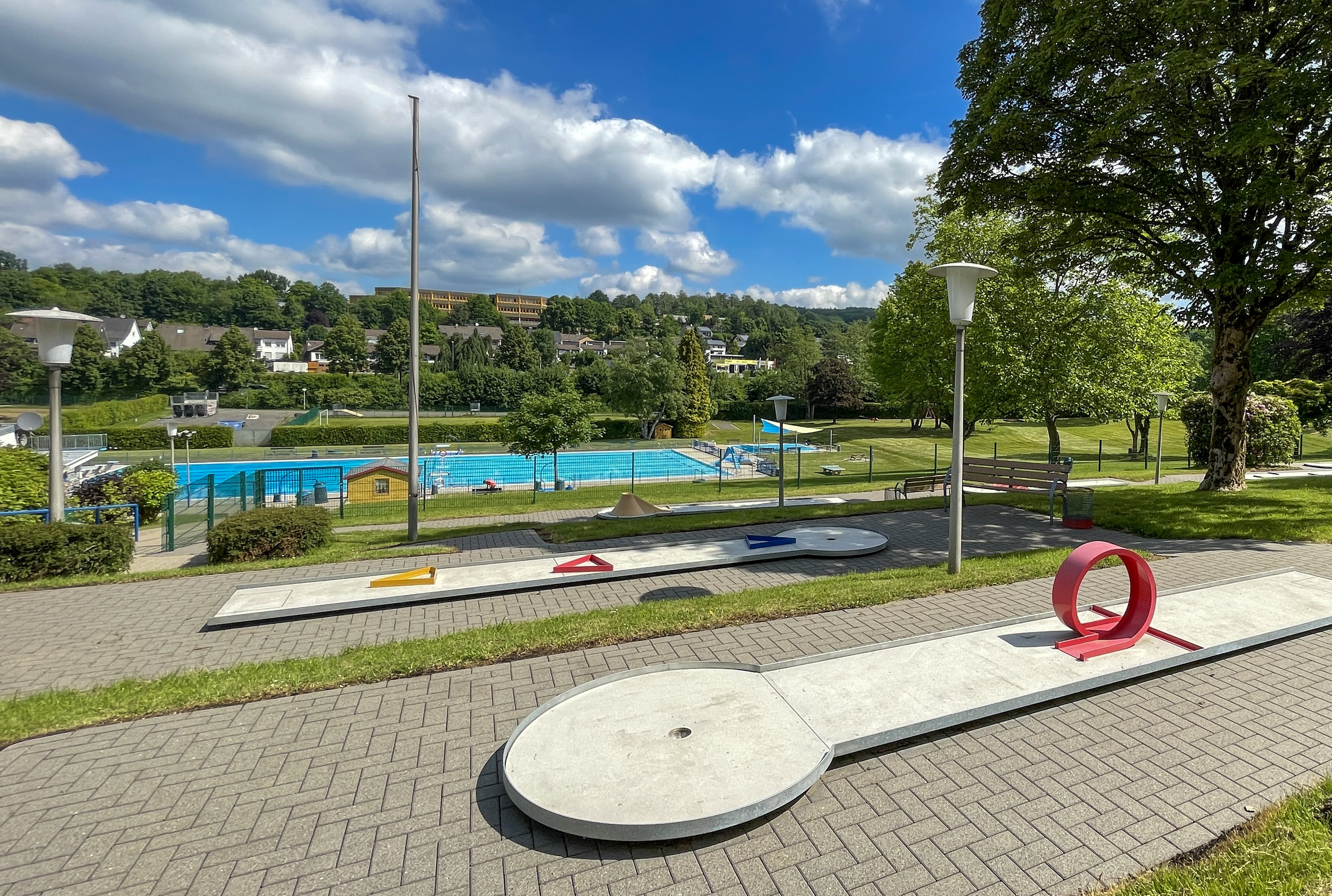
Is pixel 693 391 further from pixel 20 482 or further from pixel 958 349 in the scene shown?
pixel 958 349

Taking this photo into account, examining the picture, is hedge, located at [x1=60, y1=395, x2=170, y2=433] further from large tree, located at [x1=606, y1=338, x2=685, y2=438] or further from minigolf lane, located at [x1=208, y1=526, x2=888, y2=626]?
minigolf lane, located at [x1=208, y1=526, x2=888, y2=626]

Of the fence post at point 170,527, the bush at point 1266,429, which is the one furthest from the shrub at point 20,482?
the bush at point 1266,429

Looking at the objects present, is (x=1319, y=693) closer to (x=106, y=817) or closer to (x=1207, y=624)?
(x=1207, y=624)

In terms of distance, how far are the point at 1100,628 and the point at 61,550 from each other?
507 inches

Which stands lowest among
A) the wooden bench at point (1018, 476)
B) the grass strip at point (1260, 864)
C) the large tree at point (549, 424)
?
the grass strip at point (1260, 864)

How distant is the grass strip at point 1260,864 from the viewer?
279cm

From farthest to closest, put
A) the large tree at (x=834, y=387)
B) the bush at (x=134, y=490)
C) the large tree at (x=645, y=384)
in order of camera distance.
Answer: the large tree at (x=834, y=387)
the large tree at (x=645, y=384)
the bush at (x=134, y=490)

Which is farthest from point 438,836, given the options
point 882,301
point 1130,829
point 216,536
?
point 882,301

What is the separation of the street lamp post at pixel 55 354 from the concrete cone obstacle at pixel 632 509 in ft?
30.5

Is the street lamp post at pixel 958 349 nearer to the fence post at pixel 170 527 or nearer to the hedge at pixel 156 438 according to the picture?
the fence post at pixel 170 527

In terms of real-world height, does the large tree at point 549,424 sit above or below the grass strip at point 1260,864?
above

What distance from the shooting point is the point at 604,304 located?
570ft

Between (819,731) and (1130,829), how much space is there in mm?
1606

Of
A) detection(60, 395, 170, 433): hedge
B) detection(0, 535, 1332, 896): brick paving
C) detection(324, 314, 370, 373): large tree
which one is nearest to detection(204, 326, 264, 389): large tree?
detection(60, 395, 170, 433): hedge
